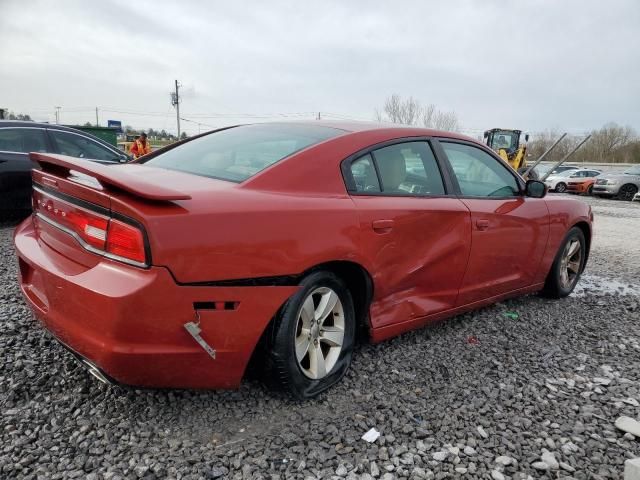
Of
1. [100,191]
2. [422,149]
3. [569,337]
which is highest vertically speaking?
[422,149]

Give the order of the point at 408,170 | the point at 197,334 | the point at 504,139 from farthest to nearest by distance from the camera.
Result: the point at 504,139 < the point at 408,170 < the point at 197,334

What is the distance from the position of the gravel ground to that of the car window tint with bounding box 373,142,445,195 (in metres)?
1.02

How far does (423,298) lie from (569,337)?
1369 mm

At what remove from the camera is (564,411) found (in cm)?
254

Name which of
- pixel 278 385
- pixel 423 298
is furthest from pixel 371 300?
pixel 278 385

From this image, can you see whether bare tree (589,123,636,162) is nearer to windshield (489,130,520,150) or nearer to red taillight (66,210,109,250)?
windshield (489,130,520,150)

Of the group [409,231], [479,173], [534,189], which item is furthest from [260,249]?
[534,189]

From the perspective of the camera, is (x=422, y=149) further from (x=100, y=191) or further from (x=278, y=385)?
(x=100, y=191)

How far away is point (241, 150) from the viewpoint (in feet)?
8.94

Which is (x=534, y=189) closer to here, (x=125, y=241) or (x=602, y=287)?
(x=602, y=287)

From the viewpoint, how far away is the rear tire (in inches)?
169

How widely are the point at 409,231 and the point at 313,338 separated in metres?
0.82

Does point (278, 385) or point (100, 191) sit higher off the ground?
point (100, 191)

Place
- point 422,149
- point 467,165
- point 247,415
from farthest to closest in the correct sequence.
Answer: point 467,165, point 422,149, point 247,415
